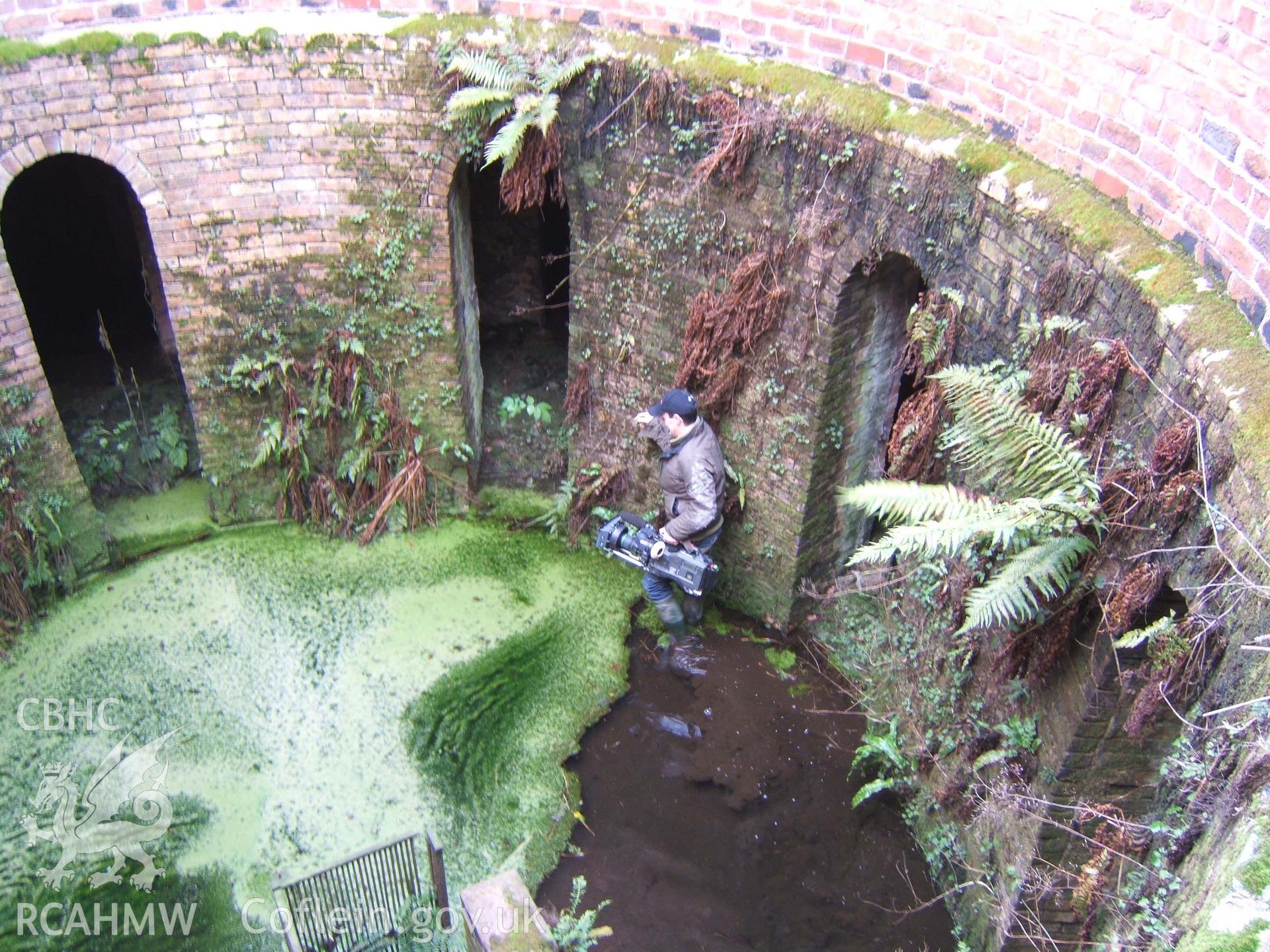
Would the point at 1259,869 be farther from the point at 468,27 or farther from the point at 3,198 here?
the point at 3,198

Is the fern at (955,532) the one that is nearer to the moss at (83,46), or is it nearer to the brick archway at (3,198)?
the brick archway at (3,198)

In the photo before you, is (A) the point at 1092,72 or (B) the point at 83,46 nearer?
(A) the point at 1092,72

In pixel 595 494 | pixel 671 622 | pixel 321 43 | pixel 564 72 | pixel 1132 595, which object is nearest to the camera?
pixel 1132 595

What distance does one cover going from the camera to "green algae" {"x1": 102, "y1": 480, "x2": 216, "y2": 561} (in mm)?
7566

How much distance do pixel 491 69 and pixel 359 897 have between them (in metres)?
4.83

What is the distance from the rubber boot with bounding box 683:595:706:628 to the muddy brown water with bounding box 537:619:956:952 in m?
0.34

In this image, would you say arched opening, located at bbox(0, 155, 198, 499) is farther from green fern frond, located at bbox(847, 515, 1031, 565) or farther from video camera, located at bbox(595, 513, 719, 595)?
green fern frond, located at bbox(847, 515, 1031, 565)

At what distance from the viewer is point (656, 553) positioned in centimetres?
684

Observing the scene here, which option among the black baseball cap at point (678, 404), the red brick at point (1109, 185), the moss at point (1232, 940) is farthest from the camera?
the black baseball cap at point (678, 404)

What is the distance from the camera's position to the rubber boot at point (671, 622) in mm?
7160

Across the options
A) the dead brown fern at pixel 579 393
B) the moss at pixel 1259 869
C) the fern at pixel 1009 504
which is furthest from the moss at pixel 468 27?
the moss at pixel 1259 869

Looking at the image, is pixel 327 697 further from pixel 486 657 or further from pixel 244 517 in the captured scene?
pixel 244 517

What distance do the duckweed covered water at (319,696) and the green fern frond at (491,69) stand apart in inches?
132

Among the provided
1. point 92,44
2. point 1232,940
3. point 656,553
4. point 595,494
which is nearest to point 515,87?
point 92,44
